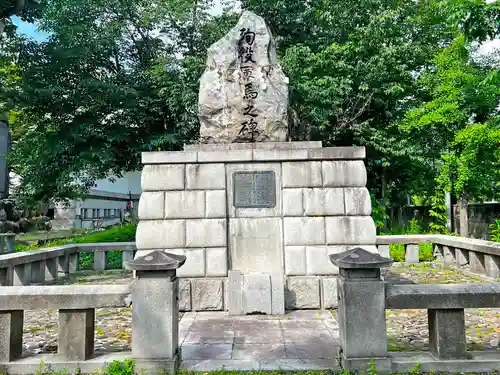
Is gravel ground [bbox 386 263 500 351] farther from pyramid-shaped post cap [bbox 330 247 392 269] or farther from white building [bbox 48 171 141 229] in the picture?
white building [bbox 48 171 141 229]

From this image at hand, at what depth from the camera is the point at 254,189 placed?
721 centimetres

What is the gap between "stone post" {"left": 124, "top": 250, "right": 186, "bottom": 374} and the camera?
13.8ft

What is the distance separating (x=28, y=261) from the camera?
9000 mm

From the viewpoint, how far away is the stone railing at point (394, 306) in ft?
13.5

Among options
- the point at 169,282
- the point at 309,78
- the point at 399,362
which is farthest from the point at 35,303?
the point at 309,78

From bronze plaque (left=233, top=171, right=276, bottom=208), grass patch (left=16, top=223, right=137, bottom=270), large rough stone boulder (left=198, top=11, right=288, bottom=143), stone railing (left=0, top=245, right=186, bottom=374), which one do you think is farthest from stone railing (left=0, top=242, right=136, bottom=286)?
stone railing (left=0, top=245, right=186, bottom=374)

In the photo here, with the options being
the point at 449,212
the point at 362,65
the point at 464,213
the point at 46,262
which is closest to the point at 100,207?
the point at 46,262

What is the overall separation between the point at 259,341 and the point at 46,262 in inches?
275

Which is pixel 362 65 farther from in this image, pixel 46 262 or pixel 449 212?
pixel 46 262

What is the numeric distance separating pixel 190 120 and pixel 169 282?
1228 cm

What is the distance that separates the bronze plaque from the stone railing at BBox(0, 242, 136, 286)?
10.5ft

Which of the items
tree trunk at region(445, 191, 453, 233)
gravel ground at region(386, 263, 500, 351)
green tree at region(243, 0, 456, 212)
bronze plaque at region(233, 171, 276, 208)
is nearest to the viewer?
gravel ground at region(386, 263, 500, 351)

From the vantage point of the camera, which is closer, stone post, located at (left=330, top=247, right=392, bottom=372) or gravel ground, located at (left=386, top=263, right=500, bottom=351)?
stone post, located at (left=330, top=247, right=392, bottom=372)

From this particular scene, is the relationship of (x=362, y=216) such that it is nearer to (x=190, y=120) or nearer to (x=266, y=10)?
(x=190, y=120)
